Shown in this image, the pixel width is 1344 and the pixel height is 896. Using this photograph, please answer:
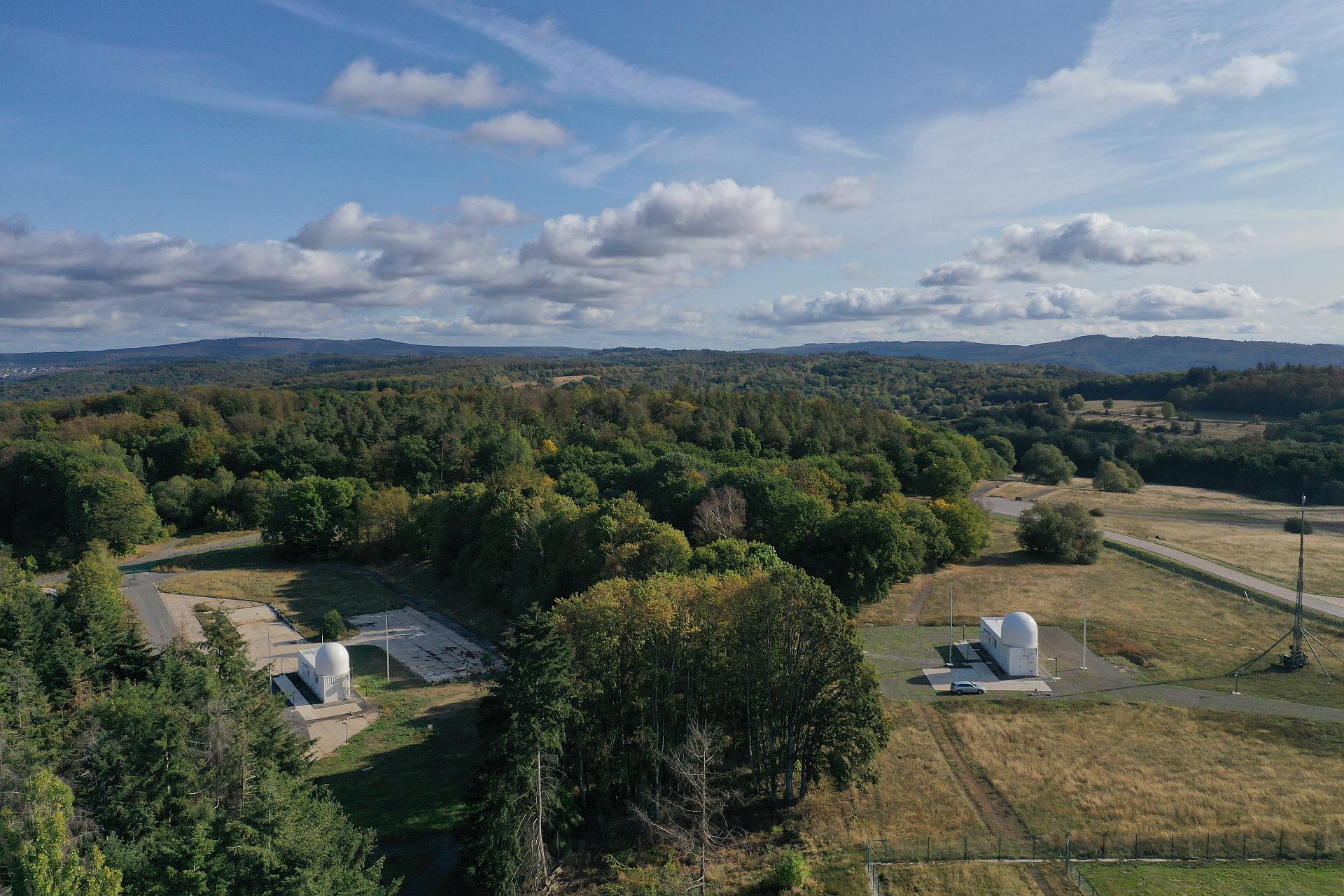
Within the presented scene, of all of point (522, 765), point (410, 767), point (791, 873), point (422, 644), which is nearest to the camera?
point (522, 765)

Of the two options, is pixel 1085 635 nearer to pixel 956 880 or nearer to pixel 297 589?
pixel 956 880

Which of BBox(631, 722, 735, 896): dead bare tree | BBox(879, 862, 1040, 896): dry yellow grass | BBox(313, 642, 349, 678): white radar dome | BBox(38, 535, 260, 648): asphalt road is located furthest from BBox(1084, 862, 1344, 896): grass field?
BBox(38, 535, 260, 648): asphalt road

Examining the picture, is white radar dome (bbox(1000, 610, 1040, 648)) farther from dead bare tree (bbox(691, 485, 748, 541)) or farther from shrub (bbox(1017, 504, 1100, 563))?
shrub (bbox(1017, 504, 1100, 563))

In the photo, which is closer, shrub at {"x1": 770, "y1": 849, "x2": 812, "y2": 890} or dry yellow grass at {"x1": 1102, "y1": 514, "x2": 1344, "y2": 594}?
shrub at {"x1": 770, "y1": 849, "x2": 812, "y2": 890}

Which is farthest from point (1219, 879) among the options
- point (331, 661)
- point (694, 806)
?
point (331, 661)

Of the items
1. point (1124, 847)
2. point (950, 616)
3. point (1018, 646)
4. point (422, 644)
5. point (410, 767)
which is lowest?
point (422, 644)
